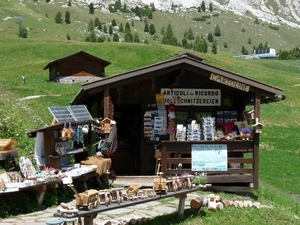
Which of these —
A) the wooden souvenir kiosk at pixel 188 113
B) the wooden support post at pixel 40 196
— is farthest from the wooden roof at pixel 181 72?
the wooden support post at pixel 40 196

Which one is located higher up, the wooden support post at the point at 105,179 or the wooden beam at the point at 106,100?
the wooden beam at the point at 106,100

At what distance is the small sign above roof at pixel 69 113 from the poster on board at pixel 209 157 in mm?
3571

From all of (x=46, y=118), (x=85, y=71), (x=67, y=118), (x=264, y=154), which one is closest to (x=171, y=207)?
(x=67, y=118)

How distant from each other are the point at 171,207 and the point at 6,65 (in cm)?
5469

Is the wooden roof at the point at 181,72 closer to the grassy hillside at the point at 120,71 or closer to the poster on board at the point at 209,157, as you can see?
the poster on board at the point at 209,157

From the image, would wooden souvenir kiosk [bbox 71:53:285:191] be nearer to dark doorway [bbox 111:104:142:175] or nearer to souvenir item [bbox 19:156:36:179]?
dark doorway [bbox 111:104:142:175]

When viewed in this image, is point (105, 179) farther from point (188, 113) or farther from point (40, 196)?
point (188, 113)

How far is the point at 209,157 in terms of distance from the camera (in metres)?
15.9

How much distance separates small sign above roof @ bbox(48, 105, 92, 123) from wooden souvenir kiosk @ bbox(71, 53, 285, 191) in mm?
646

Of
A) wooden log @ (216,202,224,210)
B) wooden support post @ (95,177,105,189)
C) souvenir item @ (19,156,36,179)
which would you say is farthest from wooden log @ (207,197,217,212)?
souvenir item @ (19,156,36,179)

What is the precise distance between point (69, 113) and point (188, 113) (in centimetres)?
409

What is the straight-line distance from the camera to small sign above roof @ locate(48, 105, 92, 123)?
50.6 ft

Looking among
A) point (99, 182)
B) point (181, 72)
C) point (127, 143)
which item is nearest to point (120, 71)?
point (127, 143)

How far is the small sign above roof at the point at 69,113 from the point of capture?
15.4m
